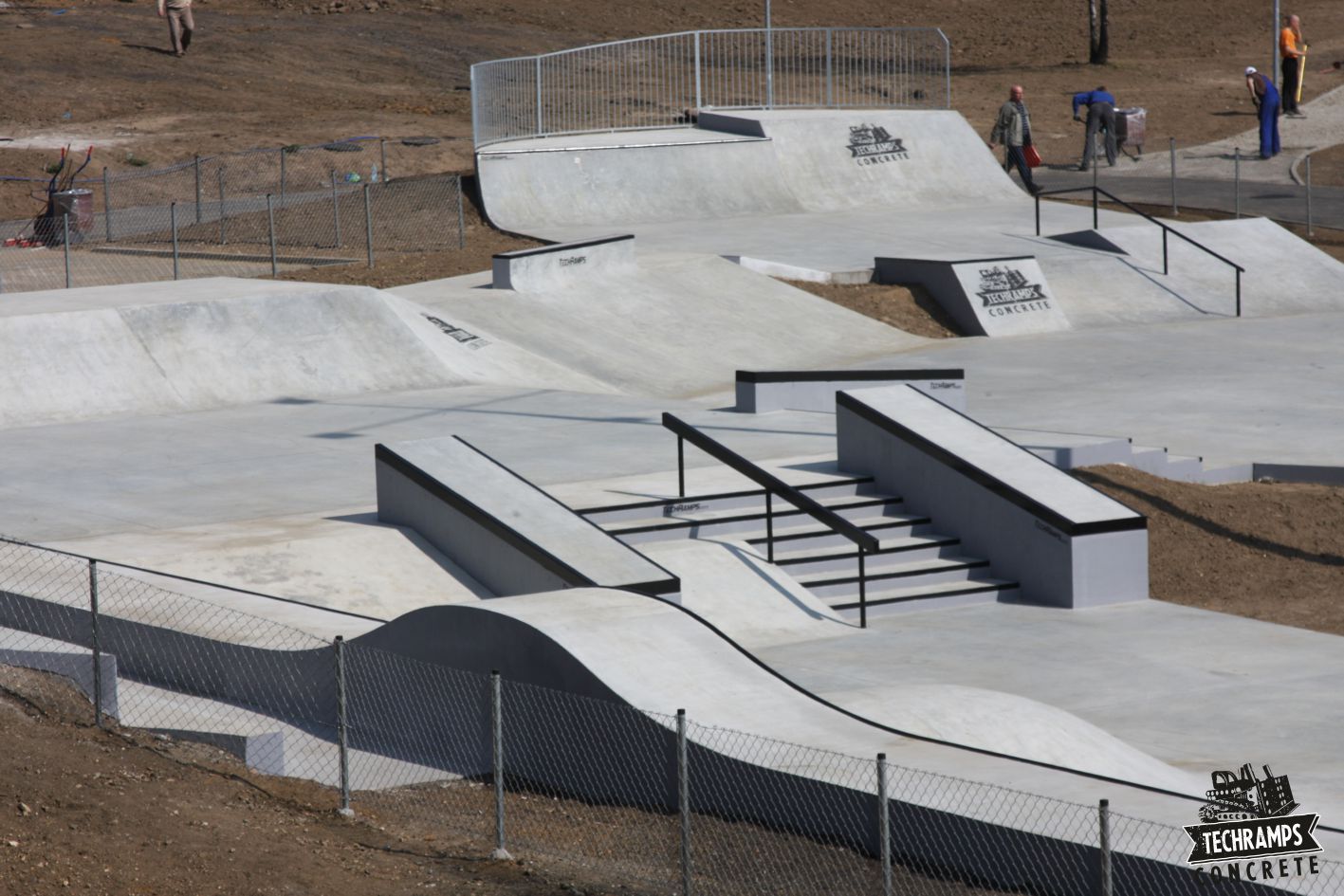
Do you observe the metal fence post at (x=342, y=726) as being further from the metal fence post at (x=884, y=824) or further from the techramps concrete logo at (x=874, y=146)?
the techramps concrete logo at (x=874, y=146)

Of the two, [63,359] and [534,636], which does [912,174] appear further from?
[534,636]

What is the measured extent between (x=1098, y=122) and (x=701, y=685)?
30.3 metres

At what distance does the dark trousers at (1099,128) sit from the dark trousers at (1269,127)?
3116 mm

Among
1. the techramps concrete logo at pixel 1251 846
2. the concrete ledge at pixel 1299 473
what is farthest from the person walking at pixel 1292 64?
the techramps concrete logo at pixel 1251 846

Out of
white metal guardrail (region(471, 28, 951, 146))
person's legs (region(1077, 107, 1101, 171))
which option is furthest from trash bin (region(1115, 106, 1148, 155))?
white metal guardrail (region(471, 28, 951, 146))

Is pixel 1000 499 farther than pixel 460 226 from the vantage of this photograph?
No

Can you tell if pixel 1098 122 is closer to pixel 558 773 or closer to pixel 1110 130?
pixel 1110 130

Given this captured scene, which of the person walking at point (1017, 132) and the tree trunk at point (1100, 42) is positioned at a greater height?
the tree trunk at point (1100, 42)

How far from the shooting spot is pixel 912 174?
112 feet

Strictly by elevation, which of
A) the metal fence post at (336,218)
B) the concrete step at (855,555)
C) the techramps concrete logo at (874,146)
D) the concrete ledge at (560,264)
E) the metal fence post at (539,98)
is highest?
the metal fence post at (539,98)

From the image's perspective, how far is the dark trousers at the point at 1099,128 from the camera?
37781 millimetres

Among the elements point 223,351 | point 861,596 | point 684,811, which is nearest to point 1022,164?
point 223,351

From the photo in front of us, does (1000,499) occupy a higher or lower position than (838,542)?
higher

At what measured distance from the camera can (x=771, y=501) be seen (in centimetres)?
1526
